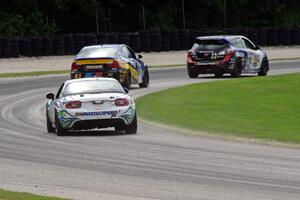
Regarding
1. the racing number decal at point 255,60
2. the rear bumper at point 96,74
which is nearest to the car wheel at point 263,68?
the racing number decal at point 255,60

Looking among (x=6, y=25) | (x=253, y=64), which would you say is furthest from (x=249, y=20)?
(x=253, y=64)

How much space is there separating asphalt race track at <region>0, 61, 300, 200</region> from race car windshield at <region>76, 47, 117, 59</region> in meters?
10.8

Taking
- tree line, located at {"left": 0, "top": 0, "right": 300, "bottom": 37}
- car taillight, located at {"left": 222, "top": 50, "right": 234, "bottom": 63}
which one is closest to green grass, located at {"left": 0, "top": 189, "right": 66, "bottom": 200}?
car taillight, located at {"left": 222, "top": 50, "right": 234, "bottom": 63}

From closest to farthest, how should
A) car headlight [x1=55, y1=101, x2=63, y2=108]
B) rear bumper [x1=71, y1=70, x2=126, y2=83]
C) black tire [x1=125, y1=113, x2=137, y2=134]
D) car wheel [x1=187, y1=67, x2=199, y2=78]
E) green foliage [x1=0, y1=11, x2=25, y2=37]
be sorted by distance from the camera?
black tire [x1=125, y1=113, x2=137, y2=134]
car headlight [x1=55, y1=101, x2=63, y2=108]
rear bumper [x1=71, y1=70, x2=126, y2=83]
car wheel [x1=187, y1=67, x2=199, y2=78]
green foliage [x1=0, y1=11, x2=25, y2=37]

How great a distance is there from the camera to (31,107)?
2833 centimetres

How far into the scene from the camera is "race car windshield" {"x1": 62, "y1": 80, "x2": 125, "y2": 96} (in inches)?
810

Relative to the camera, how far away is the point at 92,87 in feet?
68.0

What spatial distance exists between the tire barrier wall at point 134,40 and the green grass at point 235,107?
1689cm

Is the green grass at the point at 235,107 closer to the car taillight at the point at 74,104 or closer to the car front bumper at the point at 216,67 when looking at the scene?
the car front bumper at the point at 216,67

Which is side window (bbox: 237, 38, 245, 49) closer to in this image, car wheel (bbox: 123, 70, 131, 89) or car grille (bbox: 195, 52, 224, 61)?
car grille (bbox: 195, 52, 224, 61)

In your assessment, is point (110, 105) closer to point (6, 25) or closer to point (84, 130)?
point (84, 130)

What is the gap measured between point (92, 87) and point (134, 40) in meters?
34.1

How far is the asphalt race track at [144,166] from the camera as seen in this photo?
12.2 m

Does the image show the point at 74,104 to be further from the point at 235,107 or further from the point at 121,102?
the point at 235,107
